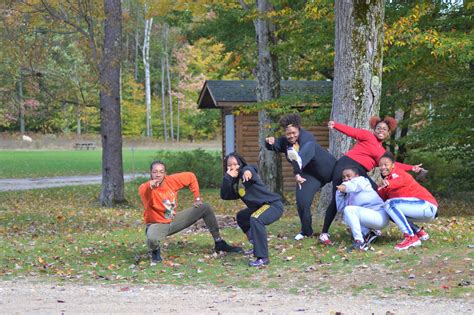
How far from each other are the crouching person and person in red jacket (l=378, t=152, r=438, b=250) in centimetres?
16

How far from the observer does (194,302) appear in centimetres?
802

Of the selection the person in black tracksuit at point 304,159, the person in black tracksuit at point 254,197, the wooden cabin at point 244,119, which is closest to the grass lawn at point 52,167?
the wooden cabin at point 244,119

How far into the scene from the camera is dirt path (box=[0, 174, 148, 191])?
28797mm

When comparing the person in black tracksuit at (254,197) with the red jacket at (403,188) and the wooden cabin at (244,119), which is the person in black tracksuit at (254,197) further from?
the wooden cabin at (244,119)

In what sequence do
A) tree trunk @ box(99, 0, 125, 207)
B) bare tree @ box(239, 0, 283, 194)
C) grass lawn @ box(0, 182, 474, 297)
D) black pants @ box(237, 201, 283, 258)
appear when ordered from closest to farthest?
grass lawn @ box(0, 182, 474, 297) → black pants @ box(237, 201, 283, 258) → tree trunk @ box(99, 0, 125, 207) → bare tree @ box(239, 0, 283, 194)

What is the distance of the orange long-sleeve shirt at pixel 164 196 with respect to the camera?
1014 cm

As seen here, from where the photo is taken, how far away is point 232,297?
8.27 m

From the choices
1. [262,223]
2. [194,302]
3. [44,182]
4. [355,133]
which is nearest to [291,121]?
[355,133]

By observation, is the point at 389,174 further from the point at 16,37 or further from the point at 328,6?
the point at 16,37

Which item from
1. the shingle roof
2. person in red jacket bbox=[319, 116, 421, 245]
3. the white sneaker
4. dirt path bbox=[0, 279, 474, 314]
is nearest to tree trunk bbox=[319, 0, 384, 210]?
person in red jacket bbox=[319, 116, 421, 245]

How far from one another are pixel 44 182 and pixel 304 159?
22078 mm

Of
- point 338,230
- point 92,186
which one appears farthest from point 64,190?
point 338,230

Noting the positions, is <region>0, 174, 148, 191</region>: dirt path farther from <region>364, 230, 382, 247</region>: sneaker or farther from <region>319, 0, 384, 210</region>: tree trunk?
<region>364, 230, 382, 247</region>: sneaker

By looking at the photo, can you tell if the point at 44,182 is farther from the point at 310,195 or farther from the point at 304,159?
the point at 304,159
